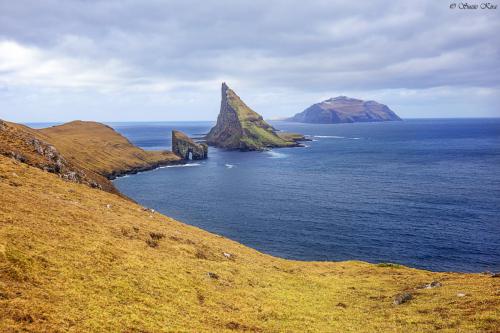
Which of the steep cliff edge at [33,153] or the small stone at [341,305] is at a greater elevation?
the steep cliff edge at [33,153]

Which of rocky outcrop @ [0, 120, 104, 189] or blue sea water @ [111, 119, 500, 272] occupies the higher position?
rocky outcrop @ [0, 120, 104, 189]

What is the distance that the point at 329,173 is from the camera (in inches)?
7077

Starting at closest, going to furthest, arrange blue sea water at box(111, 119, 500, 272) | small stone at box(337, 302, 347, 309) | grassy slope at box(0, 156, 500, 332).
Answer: grassy slope at box(0, 156, 500, 332) < small stone at box(337, 302, 347, 309) < blue sea water at box(111, 119, 500, 272)

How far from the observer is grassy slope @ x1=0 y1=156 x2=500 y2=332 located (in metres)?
22.2

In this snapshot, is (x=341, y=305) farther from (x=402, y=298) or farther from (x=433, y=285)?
(x=433, y=285)

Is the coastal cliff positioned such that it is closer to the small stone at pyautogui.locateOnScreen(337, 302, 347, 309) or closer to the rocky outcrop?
the small stone at pyautogui.locateOnScreen(337, 302, 347, 309)

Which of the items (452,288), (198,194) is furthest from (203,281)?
(198,194)

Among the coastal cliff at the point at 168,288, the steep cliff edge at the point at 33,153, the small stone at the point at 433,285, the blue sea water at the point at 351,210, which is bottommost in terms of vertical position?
the blue sea water at the point at 351,210

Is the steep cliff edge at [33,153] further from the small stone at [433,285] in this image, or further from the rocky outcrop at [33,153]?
the small stone at [433,285]

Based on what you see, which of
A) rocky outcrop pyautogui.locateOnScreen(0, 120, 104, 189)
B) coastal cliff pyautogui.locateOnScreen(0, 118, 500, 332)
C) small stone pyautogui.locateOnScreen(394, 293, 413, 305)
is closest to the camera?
coastal cliff pyautogui.locateOnScreen(0, 118, 500, 332)

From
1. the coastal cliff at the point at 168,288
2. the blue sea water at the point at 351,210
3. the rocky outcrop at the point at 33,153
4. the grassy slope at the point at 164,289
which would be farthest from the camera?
the blue sea water at the point at 351,210

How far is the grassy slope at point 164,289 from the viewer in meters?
22.2

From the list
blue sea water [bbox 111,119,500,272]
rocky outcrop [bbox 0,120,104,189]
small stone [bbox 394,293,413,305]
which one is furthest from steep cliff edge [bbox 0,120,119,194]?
small stone [bbox 394,293,413,305]

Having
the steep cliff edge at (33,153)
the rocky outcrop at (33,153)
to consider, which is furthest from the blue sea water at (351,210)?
the rocky outcrop at (33,153)
